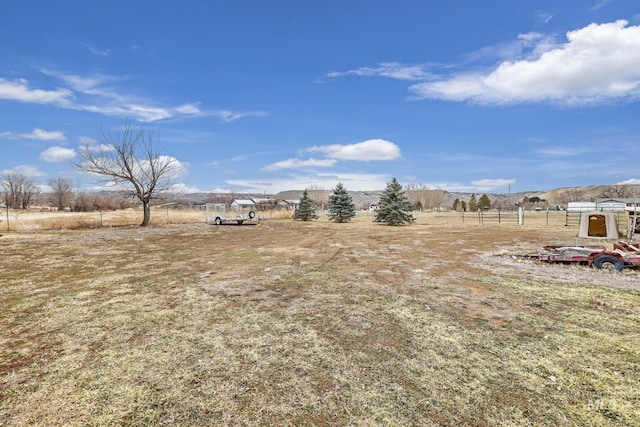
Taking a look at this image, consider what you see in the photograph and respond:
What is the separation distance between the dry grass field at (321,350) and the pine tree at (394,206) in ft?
61.3

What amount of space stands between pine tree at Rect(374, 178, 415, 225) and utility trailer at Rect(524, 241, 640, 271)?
16.8 meters

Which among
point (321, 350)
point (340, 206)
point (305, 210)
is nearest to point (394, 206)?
point (340, 206)

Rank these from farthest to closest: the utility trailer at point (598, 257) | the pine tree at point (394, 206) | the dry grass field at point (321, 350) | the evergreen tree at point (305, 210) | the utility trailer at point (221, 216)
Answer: the evergreen tree at point (305, 210) → the pine tree at point (394, 206) → the utility trailer at point (221, 216) → the utility trailer at point (598, 257) → the dry grass field at point (321, 350)

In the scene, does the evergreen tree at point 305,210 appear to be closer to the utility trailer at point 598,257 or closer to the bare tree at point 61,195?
the utility trailer at point 598,257

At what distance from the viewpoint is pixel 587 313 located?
14.1 feet

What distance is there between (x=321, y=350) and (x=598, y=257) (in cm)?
762

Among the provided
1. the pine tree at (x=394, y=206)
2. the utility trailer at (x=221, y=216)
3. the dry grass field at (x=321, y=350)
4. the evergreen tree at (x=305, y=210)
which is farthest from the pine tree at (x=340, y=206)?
the dry grass field at (x=321, y=350)

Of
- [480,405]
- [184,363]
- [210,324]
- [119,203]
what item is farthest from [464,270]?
[119,203]

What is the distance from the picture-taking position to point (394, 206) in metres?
25.4

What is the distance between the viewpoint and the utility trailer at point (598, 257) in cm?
693

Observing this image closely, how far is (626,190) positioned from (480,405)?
113127mm

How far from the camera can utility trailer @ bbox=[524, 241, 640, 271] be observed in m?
6.93

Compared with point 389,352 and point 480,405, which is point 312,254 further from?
point 480,405

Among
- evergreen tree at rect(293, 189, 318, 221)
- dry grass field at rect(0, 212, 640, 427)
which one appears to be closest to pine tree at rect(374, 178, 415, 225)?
evergreen tree at rect(293, 189, 318, 221)
